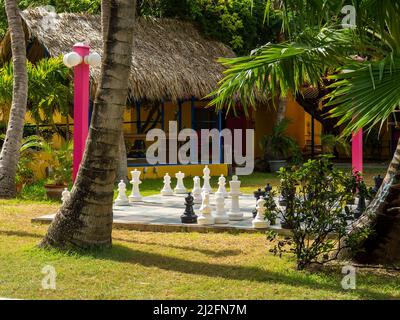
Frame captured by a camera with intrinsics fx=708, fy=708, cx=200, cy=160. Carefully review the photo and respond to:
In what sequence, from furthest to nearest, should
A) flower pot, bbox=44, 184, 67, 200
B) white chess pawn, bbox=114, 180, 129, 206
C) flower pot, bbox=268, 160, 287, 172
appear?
flower pot, bbox=268, 160, 287, 172 < flower pot, bbox=44, 184, 67, 200 < white chess pawn, bbox=114, 180, 129, 206

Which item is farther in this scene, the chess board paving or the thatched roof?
the thatched roof

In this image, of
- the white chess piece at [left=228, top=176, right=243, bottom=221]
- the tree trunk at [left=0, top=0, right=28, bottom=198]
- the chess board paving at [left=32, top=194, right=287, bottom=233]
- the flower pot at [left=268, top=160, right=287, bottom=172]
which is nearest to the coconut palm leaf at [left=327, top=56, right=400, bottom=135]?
the chess board paving at [left=32, top=194, right=287, bottom=233]

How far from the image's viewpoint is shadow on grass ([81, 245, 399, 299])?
620 centimetres

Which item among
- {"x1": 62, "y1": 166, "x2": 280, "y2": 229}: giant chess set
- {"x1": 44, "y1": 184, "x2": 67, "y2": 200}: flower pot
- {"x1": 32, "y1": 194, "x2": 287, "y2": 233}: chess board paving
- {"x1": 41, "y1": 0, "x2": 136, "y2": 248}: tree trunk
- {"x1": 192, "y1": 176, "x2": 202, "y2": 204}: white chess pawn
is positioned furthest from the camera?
{"x1": 44, "y1": 184, "x2": 67, "y2": 200}: flower pot

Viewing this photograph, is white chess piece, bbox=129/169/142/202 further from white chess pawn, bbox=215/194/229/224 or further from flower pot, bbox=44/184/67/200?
white chess pawn, bbox=215/194/229/224

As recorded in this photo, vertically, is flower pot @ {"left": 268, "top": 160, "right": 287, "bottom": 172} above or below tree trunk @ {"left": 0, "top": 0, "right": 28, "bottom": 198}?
below

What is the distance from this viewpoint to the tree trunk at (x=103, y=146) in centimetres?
748

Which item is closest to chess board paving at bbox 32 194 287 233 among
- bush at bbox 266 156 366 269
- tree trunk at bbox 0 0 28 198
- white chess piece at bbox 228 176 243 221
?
white chess piece at bbox 228 176 243 221

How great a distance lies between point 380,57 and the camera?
22.1 feet

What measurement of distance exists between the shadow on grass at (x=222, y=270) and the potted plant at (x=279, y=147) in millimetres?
12060

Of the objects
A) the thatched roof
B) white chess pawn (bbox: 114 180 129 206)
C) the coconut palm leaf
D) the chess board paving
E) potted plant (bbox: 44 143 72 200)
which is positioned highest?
the thatched roof

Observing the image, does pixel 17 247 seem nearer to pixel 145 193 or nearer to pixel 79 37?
pixel 145 193

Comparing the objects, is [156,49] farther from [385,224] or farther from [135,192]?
[385,224]
